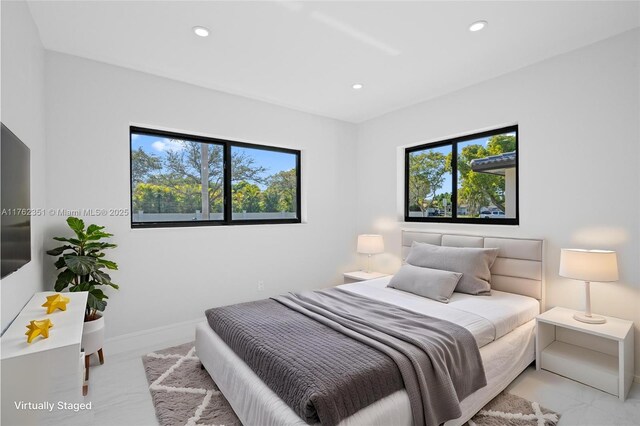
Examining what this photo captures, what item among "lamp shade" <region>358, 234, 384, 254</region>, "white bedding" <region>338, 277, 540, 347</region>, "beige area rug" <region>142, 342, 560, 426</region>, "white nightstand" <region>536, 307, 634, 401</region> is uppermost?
"lamp shade" <region>358, 234, 384, 254</region>

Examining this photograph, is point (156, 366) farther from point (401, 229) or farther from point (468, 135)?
point (468, 135)

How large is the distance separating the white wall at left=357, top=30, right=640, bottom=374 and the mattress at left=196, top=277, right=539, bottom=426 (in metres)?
0.59

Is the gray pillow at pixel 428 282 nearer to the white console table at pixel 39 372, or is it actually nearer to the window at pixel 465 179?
the window at pixel 465 179

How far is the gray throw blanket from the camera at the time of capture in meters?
1.49

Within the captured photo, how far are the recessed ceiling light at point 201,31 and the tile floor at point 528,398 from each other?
260cm

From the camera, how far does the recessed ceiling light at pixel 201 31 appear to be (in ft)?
7.91

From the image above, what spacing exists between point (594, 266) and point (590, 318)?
1.40ft

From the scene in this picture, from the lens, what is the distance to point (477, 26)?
2.38 meters

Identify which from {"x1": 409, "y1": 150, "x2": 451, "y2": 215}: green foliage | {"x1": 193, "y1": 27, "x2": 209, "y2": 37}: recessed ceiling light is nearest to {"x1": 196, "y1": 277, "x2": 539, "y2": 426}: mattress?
{"x1": 409, "y1": 150, "x2": 451, "y2": 215}: green foliage

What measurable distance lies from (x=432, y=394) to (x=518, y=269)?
5.96 ft

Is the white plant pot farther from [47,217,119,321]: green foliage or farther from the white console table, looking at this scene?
the white console table

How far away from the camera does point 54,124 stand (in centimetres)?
271

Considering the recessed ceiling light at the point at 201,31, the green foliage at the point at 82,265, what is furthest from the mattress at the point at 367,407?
the recessed ceiling light at the point at 201,31

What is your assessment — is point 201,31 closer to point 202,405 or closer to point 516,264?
point 202,405
